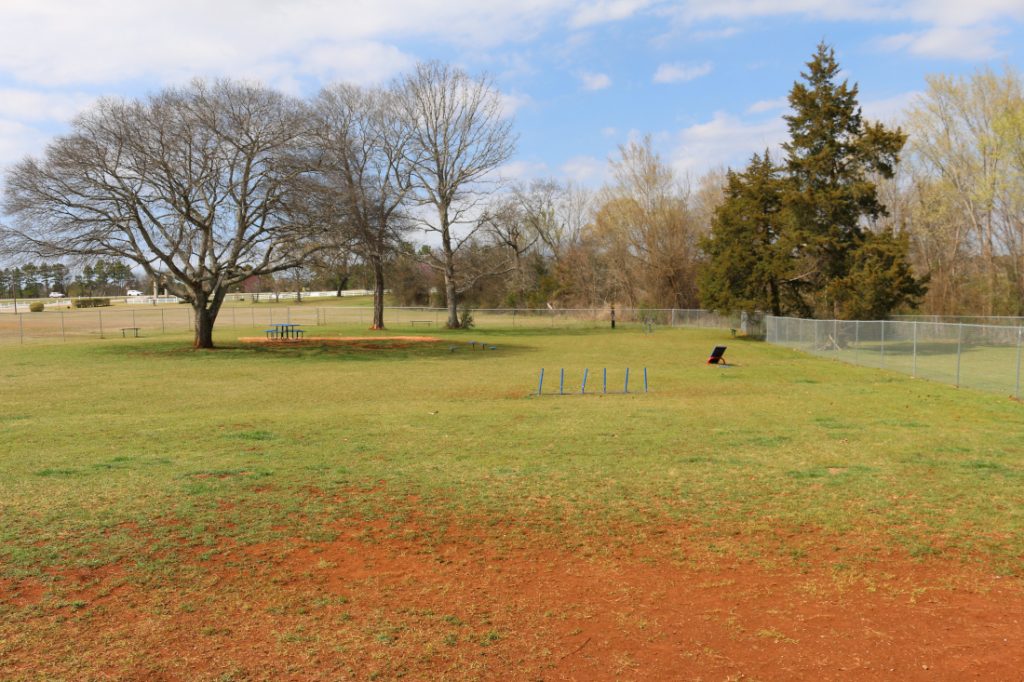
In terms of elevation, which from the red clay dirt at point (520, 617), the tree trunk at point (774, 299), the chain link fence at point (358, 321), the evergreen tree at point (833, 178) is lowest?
the red clay dirt at point (520, 617)

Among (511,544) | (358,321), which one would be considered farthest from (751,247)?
(511,544)

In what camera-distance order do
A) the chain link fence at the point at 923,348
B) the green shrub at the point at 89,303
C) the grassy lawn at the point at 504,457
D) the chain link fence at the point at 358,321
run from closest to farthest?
the grassy lawn at the point at 504,457 → the chain link fence at the point at 923,348 → the chain link fence at the point at 358,321 → the green shrub at the point at 89,303

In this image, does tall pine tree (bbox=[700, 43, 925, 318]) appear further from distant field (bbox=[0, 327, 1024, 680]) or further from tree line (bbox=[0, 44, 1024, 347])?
distant field (bbox=[0, 327, 1024, 680])

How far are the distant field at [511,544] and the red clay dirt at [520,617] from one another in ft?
0.07

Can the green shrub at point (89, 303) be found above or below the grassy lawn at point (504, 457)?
above

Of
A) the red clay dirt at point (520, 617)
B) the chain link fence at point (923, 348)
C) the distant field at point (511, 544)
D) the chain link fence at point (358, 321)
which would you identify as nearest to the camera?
the red clay dirt at point (520, 617)

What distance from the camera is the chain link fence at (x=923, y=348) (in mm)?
21156

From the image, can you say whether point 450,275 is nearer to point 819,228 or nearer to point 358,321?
point 358,321

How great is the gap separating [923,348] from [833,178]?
547 inches

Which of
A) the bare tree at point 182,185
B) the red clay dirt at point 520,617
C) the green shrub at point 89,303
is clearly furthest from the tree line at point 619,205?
the green shrub at point 89,303

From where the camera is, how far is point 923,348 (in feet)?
96.4

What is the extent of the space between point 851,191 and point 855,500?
34427 millimetres

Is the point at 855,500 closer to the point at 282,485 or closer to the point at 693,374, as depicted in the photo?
the point at 282,485

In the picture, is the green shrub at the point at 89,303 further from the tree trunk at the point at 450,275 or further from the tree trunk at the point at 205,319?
the tree trunk at the point at 205,319
